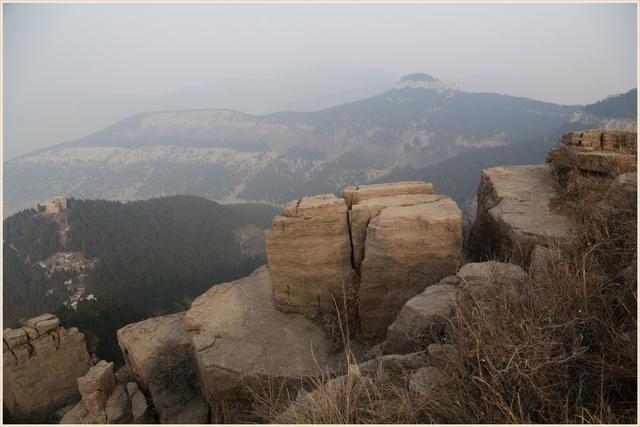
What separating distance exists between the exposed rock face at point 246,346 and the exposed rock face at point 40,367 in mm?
11030

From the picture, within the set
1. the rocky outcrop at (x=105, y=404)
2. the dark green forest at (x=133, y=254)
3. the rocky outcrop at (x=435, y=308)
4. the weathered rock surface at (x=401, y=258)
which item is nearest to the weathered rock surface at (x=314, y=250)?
the weathered rock surface at (x=401, y=258)

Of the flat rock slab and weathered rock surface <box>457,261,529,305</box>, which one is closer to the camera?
weathered rock surface <box>457,261,529,305</box>

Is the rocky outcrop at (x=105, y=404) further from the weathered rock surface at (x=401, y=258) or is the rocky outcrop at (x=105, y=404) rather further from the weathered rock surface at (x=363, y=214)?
the weathered rock surface at (x=363, y=214)

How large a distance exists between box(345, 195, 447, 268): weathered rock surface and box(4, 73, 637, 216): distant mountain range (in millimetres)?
90723

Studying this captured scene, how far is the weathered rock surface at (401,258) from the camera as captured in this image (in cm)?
852

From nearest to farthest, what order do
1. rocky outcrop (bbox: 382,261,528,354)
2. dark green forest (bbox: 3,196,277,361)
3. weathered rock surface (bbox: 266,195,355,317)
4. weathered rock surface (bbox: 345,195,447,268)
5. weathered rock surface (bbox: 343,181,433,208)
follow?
rocky outcrop (bbox: 382,261,528,354), weathered rock surface (bbox: 345,195,447,268), weathered rock surface (bbox: 266,195,355,317), weathered rock surface (bbox: 343,181,433,208), dark green forest (bbox: 3,196,277,361)

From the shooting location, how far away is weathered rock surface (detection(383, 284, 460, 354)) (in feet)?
16.0

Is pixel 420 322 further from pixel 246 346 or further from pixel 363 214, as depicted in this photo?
pixel 246 346

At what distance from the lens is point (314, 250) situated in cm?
984

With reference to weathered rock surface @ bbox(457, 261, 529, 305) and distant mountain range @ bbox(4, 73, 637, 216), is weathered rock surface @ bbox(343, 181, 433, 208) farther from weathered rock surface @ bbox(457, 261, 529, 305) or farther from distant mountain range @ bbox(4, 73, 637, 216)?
distant mountain range @ bbox(4, 73, 637, 216)

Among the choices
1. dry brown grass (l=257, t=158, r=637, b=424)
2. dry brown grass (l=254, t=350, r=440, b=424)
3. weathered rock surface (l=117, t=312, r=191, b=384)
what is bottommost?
weathered rock surface (l=117, t=312, r=191, b=384)

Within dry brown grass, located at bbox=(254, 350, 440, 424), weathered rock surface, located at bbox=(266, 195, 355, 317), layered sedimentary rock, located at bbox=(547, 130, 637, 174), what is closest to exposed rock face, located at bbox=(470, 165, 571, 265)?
layered sedimentary rock, located at bbox=(547, 130, 637, 174)

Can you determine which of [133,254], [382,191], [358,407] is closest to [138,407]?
[382,191]

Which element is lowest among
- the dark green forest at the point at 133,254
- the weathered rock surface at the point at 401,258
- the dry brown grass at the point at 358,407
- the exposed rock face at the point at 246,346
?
the dark green forest at the point at 133,254
